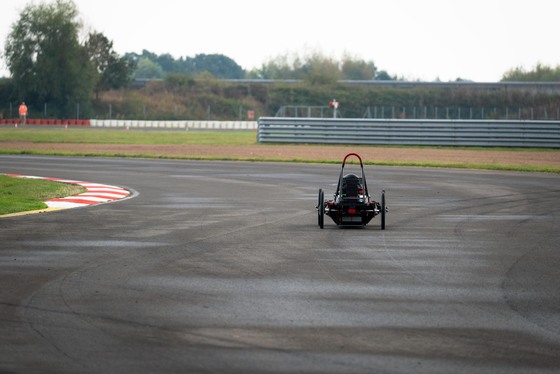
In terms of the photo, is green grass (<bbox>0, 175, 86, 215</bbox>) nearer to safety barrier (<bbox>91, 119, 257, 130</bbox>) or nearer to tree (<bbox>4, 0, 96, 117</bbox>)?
safety barrier (<bbox>91, 119, 257, 130</bbox>)

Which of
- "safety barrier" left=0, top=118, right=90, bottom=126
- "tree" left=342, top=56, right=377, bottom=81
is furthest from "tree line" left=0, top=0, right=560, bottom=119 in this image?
"tree" left=342, top=56, right=377, bottom=81

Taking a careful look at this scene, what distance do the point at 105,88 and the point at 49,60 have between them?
10.2 metres

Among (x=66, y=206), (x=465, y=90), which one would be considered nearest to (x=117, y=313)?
(x=66, y=206)

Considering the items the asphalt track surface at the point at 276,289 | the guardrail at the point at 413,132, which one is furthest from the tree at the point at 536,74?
the asphalt track surface at the point at 276,289

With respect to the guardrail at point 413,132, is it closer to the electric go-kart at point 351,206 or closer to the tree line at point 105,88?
the electric go-kart at point 351,206

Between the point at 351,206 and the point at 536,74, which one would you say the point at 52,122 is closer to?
the point at 351,206

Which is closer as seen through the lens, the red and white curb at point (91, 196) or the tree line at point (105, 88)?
the red and white curb at point (91, 196)

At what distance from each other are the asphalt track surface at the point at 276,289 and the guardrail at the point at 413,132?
2032 cm

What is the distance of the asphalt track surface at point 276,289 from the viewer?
22.3 feet

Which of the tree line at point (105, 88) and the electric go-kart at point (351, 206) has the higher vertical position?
the tree line at point (105, 88)

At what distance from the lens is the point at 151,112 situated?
8688 cm

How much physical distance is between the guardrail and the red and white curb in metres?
18.9

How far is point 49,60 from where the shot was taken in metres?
79.1

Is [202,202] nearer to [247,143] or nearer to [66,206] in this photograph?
[66,206]
